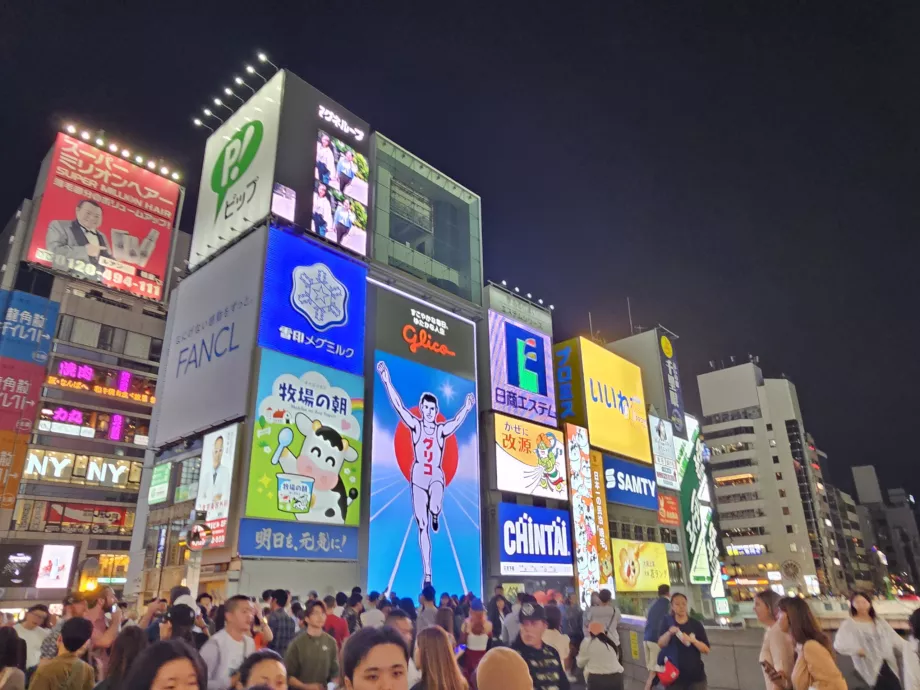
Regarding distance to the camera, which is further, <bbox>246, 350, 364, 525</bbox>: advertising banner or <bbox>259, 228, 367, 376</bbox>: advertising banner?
<bbox>259, 228, 367, 376</bbox>: advertising banner

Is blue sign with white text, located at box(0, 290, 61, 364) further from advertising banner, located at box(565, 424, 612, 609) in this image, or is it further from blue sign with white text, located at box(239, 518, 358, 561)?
advertising banner, located at box(565, 424, 612, 609)

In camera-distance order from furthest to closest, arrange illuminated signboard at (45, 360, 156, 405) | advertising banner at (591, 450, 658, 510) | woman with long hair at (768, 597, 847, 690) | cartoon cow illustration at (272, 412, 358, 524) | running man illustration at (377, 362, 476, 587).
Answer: illuminated signboard at (45, 360, 156, 405)
advertising banner at (591, 450, 658, 510)
running man illustration at (377, 362, 476, 587)
cartoon cow illustration at (272, 412, 358, 524)
woman with long hair at (768, 597, 847, 690)

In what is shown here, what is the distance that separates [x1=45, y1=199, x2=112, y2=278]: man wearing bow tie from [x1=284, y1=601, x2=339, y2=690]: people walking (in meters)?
39.5

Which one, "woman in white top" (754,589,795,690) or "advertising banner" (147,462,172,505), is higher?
"advertising banner" (147,462,172,505)

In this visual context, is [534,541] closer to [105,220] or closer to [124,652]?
[124,652]

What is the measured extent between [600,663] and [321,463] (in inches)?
589

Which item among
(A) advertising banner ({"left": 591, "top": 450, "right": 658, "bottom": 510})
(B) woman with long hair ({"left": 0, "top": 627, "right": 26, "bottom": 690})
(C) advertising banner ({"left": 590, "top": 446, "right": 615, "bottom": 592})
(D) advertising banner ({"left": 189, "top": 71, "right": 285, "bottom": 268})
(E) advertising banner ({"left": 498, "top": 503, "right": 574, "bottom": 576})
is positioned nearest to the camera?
(B) woman with long hair ({"left": 0, "top": 627, "right": 26, "bottom": 690})

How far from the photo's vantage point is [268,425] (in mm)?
19172

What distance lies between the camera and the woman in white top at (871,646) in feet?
17.4

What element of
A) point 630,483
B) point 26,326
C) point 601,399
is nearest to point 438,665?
point 601,399

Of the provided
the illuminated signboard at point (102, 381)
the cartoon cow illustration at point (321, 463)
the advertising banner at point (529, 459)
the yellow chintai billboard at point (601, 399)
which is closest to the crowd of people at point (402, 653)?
the cartoon cow illustration at point (321, 463)

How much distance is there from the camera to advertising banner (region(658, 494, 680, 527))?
38.1 m

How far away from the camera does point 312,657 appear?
5270 millimetres

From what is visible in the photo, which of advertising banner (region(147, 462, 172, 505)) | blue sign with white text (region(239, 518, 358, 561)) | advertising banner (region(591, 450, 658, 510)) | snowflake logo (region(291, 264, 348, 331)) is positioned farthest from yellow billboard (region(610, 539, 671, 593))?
advertising banner (region(147, 462, 172, 505))
